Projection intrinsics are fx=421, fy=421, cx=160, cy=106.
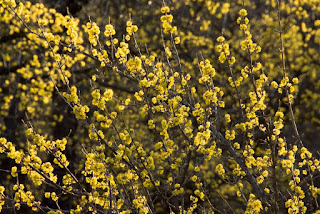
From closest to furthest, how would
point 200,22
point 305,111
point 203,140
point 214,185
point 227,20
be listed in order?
point 203,140
point 214,185
point 305,111
point 200,22
point 227,20

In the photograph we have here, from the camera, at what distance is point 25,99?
8820mm

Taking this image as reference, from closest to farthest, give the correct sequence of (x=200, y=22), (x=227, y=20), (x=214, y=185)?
(x=214, y=185) < (x=200, y=22) < (x=227, y=20)

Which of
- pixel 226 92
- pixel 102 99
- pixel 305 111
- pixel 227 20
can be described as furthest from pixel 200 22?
pixel 102 99

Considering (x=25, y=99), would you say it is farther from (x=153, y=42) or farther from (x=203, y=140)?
(x=203, y=140)

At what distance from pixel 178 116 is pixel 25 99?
6169 mm

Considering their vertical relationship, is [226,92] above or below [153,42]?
below

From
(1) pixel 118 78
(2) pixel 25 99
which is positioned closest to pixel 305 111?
(1) pixel 118 78

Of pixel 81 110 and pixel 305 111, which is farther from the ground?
pixel 305 111

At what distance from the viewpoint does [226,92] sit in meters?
9.52

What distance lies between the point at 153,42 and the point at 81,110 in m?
7.55

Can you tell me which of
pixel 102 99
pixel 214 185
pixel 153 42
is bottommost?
pixel 102 99

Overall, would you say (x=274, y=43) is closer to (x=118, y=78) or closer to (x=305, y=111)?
(x=305, y=111)

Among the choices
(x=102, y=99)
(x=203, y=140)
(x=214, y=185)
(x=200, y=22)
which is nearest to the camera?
(x=203, y=140)

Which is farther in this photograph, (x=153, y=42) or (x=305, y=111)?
(x=153, y=42)
